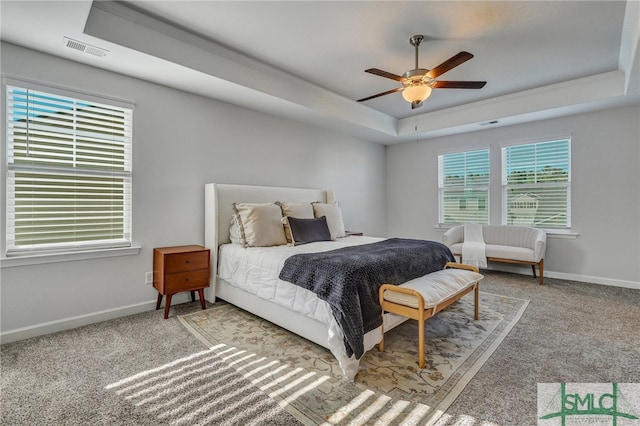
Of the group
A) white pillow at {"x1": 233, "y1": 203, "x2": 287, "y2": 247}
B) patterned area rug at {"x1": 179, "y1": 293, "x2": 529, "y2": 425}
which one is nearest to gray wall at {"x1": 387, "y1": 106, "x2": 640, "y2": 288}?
patterned area rug at {"x1": 179, "y1": 293, "x2": 529, "y2": 425}

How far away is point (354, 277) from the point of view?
7.12ft

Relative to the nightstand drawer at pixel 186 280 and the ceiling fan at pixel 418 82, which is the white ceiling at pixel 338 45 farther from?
the nightstand drawer at pixel 186 280

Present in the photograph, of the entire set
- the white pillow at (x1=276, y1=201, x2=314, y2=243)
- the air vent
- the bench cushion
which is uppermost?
the air vent

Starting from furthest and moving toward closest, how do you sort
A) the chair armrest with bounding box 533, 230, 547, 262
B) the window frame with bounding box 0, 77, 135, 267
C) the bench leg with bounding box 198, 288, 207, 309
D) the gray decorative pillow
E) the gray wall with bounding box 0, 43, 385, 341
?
the chair armrest with bounding box 533, 230, 547, 262, the gray decorative pillow, the bench leg with bounding box 198, 288, 207, 309, the gray wall with bounding box 0, 43, 385, 341, the window frame with bounding box 0, 77, 135, 267

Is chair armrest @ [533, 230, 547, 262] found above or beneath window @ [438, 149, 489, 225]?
beneath

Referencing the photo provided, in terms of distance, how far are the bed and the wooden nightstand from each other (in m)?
0.24

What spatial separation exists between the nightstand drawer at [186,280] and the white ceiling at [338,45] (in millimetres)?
2012

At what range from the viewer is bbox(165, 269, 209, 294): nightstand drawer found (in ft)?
9.74

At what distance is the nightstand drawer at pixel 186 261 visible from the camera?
2.96 meters

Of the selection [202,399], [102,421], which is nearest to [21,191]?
[102,421]

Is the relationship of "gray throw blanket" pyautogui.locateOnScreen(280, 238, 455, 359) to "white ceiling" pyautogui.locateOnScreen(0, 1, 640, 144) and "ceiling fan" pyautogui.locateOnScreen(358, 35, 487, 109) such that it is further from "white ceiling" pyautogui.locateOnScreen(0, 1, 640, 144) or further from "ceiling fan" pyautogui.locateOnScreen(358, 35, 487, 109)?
"white ceiling" pyautogui.locateOnScreen(0, 1, 640, 144)

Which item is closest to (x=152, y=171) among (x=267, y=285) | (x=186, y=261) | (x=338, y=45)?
(x=186, y=261)

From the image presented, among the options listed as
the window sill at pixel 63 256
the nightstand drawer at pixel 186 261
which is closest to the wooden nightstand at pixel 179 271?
the nightstand drawer at pixel 186 261

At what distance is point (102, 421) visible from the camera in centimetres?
158
